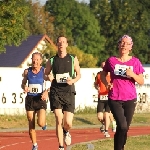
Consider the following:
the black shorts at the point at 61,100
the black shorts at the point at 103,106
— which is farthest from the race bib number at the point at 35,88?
the black shorts at the point at 103,106

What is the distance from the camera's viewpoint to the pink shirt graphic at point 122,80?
40.7 feet

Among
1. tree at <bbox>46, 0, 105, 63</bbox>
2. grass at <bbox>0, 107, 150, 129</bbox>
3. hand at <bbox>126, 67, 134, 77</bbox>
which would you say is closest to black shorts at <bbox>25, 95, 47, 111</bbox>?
hand at <bbox>126, 67, 134, 77</bbox>

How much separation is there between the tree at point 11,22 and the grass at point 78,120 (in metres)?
4.02

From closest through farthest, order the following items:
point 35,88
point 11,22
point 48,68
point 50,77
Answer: point 50,77
point 48,68
point 35,88
point 11,22

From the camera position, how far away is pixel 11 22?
33.3 meters

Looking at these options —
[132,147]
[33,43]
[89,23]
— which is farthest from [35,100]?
[89,23]

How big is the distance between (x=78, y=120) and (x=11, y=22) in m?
5.78

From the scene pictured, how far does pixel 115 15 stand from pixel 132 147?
83381 mm

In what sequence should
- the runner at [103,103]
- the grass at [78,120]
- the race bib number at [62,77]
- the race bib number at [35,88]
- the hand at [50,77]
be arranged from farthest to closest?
the grass at [78,120] → the runner at [103,103] → the race bib number at [35,88] → the hand at [50,77] → the race bib number at [62,77]

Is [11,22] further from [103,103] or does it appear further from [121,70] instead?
[121,70]

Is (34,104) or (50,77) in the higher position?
(50,77)

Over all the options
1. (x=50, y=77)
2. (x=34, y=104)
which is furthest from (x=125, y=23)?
(x=50, y=77)

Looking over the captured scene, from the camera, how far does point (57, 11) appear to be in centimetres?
10331

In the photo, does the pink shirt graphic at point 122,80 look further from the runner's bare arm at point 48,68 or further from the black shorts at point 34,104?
the black shorts at point 34,104
